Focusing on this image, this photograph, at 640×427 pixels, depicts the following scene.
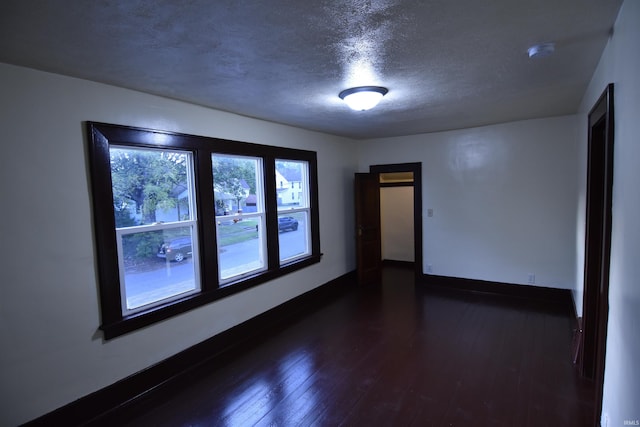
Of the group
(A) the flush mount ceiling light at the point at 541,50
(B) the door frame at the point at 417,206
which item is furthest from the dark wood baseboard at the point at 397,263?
(A) the flush mount ceiling light at the point at 541,50

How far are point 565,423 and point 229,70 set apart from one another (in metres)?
3.31

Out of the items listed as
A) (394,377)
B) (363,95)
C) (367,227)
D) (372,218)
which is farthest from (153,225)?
(372,218)

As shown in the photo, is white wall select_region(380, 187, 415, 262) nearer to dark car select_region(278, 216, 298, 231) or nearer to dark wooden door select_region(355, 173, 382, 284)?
dark wooden door select_region(355, 173, 382, 284)

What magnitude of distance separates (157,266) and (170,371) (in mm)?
942

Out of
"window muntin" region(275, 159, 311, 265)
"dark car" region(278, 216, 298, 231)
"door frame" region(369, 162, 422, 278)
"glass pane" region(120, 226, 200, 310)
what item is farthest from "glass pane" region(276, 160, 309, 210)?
"door frame" region(369, 162, 422, 278)

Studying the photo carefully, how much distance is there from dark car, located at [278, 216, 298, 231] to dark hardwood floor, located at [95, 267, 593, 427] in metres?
1.21

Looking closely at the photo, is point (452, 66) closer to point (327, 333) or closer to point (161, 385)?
point (327, 333)

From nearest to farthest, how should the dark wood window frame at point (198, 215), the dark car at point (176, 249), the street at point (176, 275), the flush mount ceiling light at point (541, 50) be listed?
1. the flush mount ceiling light at point (541, 50)
2. the dark wood window frame at point (198, 215)
3. the street at point (176, 275)
4. the dark car at point (176, 249)

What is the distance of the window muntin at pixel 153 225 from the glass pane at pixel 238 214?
0.33 m

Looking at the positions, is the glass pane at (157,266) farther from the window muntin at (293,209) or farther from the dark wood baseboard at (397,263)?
the dark wood baseboard at (397,263)

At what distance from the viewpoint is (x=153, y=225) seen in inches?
113

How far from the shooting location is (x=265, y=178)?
398cm

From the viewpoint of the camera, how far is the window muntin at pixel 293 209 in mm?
4355

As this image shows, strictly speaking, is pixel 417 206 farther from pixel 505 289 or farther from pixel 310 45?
pixel 310 45
